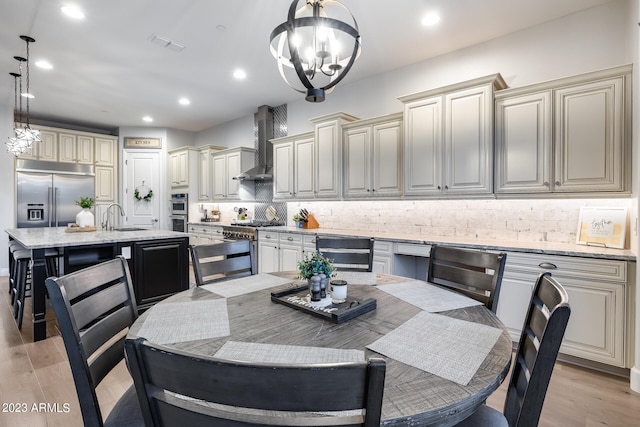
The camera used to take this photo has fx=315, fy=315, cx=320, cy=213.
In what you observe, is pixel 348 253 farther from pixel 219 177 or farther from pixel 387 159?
pixel 219 177

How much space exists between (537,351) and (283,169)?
4.36 m

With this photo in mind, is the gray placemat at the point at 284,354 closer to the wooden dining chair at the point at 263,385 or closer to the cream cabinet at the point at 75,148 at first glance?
the wooden dining chair at the point at 263,385

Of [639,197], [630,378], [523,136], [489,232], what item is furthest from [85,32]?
[630,378]

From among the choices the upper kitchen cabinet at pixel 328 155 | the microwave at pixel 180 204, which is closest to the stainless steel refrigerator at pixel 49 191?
the microwave at pixel 180 204

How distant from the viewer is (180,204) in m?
6.57

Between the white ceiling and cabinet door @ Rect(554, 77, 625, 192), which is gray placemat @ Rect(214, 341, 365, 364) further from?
the white ceiling

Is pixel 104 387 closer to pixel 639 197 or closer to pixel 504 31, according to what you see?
pixel 639 197

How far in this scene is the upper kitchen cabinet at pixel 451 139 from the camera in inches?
118

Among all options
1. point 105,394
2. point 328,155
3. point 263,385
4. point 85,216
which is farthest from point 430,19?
point 85,216

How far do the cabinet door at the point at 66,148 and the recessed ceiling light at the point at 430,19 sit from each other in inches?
262

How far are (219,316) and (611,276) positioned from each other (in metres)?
2.68

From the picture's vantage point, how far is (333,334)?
3.61ft

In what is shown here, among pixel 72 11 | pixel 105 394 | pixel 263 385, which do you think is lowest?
pixel 105 394

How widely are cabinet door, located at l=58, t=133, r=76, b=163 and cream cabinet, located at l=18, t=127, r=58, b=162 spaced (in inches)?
2.4
